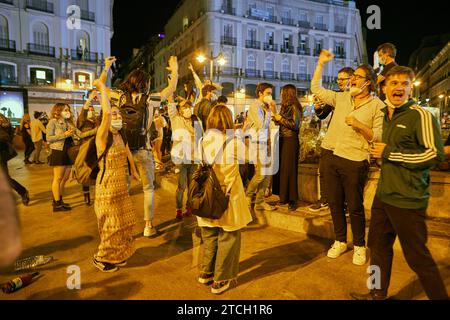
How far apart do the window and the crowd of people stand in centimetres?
3230

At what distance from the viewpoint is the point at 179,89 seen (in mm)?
53562

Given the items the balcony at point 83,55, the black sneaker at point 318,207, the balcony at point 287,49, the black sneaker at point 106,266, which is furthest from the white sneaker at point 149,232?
the balcony at point 287,49

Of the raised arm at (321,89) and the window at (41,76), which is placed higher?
the window at (41,76)

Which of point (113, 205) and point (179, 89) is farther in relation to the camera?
point (179, 89)

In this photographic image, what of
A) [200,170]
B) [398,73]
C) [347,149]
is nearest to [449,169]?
[347,149]

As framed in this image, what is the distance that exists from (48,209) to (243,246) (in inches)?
153

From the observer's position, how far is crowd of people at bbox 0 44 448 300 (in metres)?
2.54

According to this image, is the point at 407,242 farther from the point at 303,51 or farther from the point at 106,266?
the point at 303,51

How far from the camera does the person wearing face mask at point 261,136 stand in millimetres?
5141

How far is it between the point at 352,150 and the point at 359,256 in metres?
1.17

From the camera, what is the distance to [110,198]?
3.59 metres

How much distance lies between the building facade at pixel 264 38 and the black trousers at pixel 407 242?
1517 inches

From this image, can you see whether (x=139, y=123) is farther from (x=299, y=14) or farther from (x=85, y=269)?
(x=299, y=14)

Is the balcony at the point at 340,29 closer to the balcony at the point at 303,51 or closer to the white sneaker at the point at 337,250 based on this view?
the balcony at the point at 303,51
